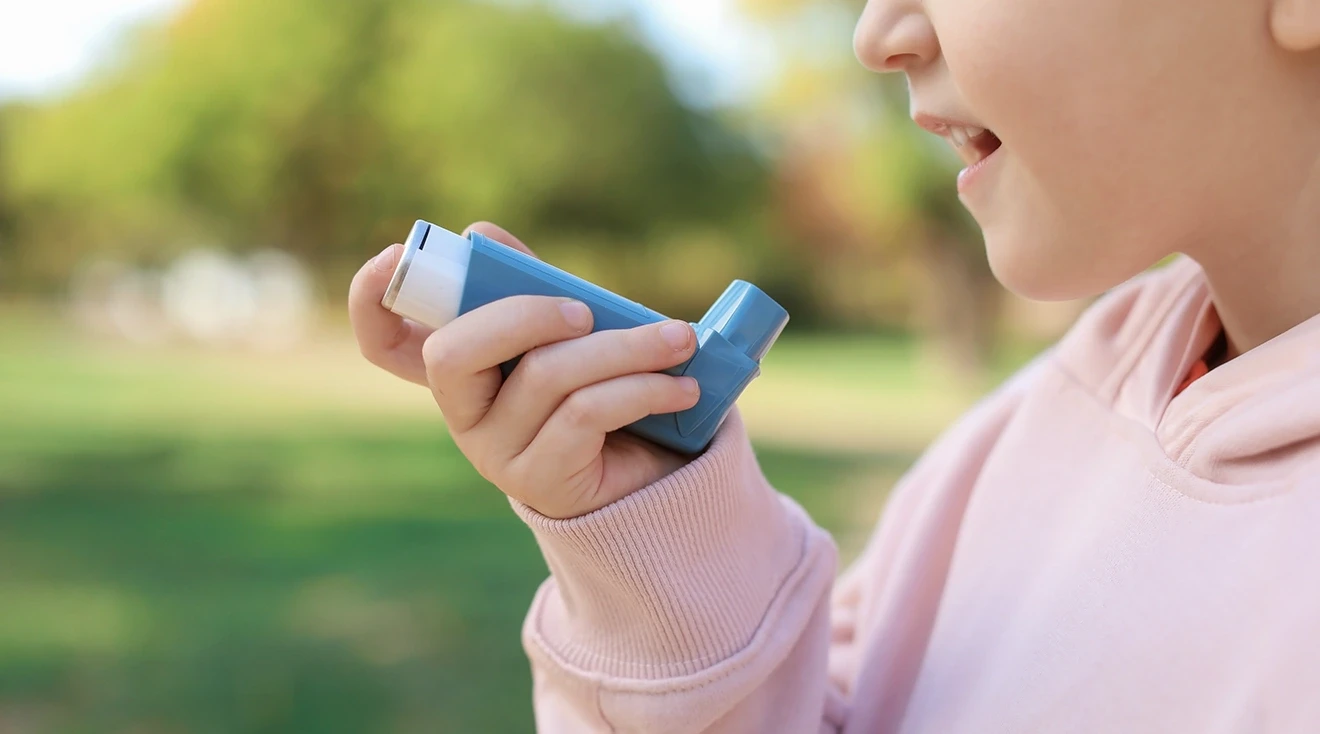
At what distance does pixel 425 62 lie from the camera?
4.53 metres

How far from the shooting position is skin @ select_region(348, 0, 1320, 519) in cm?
36

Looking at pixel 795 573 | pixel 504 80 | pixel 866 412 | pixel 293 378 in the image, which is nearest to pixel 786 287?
pixel 866 412

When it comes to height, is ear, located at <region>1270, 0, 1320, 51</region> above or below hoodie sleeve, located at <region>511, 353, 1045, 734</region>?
above

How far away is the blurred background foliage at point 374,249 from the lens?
2990 mm

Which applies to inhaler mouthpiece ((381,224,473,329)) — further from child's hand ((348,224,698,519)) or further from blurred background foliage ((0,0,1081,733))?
blurred background foliage ((0,0,1081,733))

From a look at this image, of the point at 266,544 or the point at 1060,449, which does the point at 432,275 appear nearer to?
the point at 1060,449

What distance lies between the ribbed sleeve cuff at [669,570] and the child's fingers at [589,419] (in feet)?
0.08

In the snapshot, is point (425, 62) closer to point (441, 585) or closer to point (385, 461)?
point (385, 461)

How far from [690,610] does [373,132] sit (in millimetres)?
4497

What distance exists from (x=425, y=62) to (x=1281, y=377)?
4.52 meters

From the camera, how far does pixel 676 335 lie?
1.24ft

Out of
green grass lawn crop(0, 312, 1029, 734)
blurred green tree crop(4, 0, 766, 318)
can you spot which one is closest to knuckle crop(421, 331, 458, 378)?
green grass lawn crop(0, 312, 1029, 734)

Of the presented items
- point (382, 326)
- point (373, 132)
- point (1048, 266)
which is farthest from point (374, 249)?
point (1048, 266)

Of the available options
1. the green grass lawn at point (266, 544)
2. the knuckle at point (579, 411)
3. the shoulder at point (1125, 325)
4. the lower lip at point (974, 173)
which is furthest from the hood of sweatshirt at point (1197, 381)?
the green grass lawn at point (266, 544)
